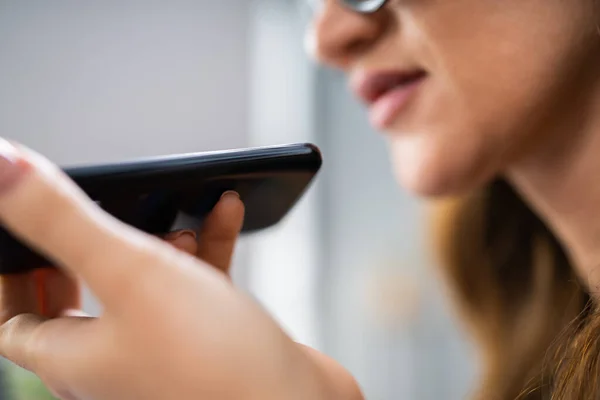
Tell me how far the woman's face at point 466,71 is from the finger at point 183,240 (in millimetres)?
176

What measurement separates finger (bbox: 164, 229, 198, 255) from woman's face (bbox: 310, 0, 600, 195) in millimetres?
Result: 176

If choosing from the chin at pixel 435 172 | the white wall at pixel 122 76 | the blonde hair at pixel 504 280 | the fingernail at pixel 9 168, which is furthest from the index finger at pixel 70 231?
the white wall at pixel 122 76

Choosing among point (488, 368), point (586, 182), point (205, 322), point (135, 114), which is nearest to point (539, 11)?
point (586, 182)

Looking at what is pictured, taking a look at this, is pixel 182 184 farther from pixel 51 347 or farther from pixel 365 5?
pixel 365 5

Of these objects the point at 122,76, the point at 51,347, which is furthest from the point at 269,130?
the point at 51,347

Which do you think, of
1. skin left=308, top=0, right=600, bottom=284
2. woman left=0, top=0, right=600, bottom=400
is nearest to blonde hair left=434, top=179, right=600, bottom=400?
woman left=0, top=0, right=600, bottom=400

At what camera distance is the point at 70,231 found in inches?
8.1

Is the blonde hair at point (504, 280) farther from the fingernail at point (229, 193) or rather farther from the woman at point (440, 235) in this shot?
the fingernail at point (229, 193)

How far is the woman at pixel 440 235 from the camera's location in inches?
8.2

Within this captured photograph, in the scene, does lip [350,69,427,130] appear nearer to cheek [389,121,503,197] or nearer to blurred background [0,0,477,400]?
cheek [389,121,503,197]

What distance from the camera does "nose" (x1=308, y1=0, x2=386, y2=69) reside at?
398 millimetres

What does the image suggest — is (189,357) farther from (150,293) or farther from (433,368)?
(433,368)

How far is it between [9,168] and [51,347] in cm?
8

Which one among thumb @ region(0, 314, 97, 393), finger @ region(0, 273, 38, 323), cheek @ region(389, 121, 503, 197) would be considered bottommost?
thumb @ region(0, 314, 97, 393)
